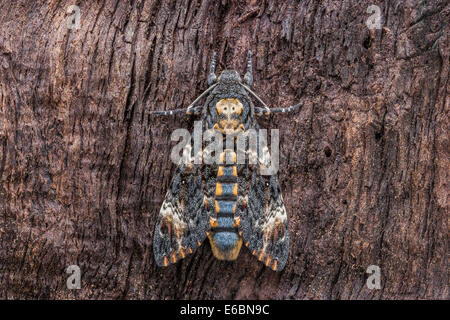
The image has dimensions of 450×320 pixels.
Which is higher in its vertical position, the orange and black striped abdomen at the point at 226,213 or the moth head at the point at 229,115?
the moth head at the point at 229,115

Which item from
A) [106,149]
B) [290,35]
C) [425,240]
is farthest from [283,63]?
[425,240]

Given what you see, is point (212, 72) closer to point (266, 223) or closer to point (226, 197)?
point (226, 197)

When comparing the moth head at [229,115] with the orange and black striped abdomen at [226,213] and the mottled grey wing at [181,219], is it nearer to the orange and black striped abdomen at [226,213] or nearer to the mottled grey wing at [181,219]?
the orange and black striped abdomen at [226,213]

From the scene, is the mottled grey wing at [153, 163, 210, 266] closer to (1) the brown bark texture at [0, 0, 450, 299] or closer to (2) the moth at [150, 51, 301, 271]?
(2) the moth at [150, 51, 301, 271]

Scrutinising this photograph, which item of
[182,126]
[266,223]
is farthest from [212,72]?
[266,223]

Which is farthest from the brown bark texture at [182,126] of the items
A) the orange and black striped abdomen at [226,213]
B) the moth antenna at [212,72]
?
the orange and black striped abdomen at [226,213]

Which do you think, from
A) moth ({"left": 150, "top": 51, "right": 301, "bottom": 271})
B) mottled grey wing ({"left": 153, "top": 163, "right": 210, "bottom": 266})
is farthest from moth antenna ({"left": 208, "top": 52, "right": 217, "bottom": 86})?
mottled grey wing ({"left": 153, "top": 163, "right": 210, "bottom": 266})
